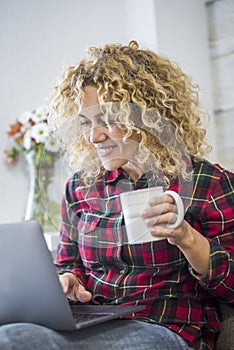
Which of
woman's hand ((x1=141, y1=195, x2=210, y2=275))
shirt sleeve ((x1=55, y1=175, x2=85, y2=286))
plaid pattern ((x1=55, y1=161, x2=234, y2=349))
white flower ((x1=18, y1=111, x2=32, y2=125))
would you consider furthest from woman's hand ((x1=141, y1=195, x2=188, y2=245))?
white flower ((x1=18, y1=111, x2=32, y2=125))

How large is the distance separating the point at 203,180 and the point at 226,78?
1.25 metres

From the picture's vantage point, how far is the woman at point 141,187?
1421 mm

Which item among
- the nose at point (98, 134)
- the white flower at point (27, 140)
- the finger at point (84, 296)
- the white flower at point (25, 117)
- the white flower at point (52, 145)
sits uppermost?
the nose at point (98, 134)

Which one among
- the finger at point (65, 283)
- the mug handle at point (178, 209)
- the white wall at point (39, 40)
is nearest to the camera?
the mug handle at point (178, 209)

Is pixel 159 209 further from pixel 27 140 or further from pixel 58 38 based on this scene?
pixel 58 38

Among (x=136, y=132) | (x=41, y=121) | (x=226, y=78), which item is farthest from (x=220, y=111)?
(x=136, y=132)

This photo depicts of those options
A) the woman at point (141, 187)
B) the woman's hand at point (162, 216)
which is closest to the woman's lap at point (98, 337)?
the woman at point (141, 187)

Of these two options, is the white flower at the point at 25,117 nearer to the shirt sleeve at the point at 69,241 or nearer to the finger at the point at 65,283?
the shirt sleeve at the point at 69,241

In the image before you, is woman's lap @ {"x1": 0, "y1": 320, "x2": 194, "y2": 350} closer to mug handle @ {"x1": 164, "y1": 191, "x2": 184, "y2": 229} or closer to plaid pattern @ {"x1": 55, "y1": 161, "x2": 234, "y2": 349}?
plaid pattern @ {"x1": 55, "y1": 161, "x2": 234, "y2": 349}

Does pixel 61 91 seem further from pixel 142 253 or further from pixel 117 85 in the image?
pixel 142 253

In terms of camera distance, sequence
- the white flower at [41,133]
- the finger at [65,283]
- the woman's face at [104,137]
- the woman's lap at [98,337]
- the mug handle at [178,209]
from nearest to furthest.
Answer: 1. the woman's lap at [98,337]
2. the mug handle at [178,209]
3. the woman's face at [104,137]
4. the finger at [65,283]
5. the white flower at [41,133]

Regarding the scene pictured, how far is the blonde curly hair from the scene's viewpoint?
143cm

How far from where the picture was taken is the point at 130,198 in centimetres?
134

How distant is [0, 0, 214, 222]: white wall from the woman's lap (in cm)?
129
